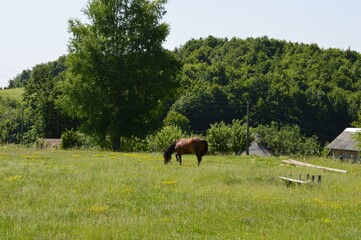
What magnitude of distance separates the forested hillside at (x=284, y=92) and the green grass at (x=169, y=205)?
9850 centimetres

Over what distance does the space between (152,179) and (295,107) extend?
107549 millimetres

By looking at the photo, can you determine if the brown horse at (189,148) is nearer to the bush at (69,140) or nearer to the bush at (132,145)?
the bush at (69,140)

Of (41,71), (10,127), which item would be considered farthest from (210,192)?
(10,127)

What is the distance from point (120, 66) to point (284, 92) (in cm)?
8478

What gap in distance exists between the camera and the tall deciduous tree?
43562mm

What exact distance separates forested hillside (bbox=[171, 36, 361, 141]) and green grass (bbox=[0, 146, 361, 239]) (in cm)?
9850

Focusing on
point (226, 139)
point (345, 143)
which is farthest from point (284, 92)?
point (226, 139)

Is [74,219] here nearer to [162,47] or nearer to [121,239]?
[121,239]

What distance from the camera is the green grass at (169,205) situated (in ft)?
37.4

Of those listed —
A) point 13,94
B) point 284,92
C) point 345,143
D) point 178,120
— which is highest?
point 284,92

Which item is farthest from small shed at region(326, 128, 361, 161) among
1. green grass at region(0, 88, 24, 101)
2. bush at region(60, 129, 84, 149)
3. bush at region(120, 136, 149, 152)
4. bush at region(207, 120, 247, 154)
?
green grass at region(0, 88, 24, 101)

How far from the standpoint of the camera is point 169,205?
14492mm

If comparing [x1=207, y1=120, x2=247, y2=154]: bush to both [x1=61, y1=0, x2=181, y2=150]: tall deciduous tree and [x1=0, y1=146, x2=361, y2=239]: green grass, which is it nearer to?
[x1=61, y1=0, x2=181, y2=150]: tall deciduous tree

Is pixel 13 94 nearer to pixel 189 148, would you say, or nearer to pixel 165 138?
pixel 165 138
